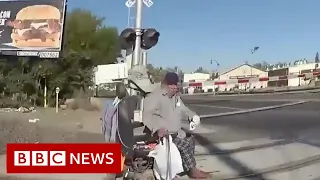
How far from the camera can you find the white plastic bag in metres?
6.79

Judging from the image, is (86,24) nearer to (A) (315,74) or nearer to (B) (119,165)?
(A) (315,74)

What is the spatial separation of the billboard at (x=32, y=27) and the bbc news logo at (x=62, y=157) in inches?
1112

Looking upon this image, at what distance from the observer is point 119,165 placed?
7.42m

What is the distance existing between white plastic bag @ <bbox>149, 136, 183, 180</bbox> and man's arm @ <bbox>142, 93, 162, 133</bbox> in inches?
11.3

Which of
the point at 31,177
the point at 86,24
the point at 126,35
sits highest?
the point at 86,24

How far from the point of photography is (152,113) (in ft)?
22.9

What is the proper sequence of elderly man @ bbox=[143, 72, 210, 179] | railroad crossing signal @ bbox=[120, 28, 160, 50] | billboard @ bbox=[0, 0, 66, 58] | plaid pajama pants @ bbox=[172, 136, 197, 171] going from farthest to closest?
billboard @ bbox=[0, 0, 66, 58] < railroad crossing signal @ bbox=[120, 28, 160, 50] < plaid pajama pants @ bbox=[172, 136, 197, 171] < elderly man @ bbox=[143, 72, 210, 179]

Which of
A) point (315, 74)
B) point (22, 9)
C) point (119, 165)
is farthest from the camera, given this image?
point (22, 9)

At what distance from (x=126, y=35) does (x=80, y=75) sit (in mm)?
26359

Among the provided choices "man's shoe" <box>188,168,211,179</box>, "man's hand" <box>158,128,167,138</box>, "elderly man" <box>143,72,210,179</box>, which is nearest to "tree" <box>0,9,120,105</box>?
"man's shoe" <box>188,168,211,179</box>

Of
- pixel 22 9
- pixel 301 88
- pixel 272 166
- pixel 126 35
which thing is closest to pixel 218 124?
pixel 272 166

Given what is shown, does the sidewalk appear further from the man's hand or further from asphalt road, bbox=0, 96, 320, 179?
the man's hand

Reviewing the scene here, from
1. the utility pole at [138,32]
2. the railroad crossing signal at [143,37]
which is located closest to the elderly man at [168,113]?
the utility pole at [138,32]

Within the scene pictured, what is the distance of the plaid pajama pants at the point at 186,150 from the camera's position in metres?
7.24
